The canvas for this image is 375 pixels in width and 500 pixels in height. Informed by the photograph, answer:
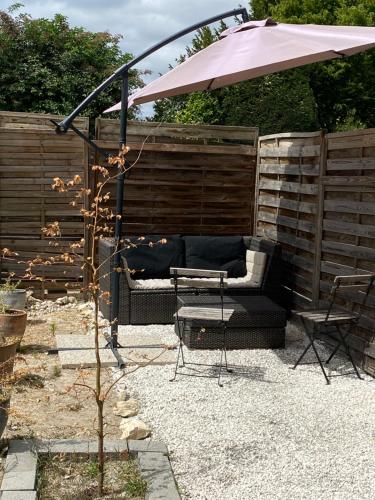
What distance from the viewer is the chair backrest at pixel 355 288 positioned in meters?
5.86

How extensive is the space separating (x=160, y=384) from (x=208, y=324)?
1.11 meters

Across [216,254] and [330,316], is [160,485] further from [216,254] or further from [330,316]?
[216,254]

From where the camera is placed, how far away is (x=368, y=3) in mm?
21547

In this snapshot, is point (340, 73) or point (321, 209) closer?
point (321, 209)

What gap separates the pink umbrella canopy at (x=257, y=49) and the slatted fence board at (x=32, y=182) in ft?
8.78

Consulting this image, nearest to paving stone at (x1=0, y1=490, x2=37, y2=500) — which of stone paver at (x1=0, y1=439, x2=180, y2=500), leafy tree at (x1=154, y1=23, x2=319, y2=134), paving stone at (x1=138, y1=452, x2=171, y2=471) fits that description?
stone paver at (x1=0, y1=439, x2=180, y2=500)

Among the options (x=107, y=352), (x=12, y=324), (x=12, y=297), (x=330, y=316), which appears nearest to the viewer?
(x=330, y=316)

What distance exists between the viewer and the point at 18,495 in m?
3.49

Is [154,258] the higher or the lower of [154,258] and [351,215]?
the lower

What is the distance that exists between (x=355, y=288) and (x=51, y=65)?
40.6 feet

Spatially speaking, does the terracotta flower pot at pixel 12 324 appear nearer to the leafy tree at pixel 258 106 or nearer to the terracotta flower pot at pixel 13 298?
the terracotta flower pot at pixel 13 298

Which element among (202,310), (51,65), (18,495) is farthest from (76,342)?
(51,65)

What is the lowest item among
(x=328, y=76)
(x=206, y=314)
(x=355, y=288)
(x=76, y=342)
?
(x=76, y=342)

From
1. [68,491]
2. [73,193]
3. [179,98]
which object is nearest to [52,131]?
[73,193]
